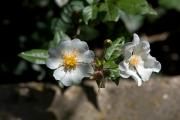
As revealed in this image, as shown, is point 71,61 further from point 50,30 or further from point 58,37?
point 50,30

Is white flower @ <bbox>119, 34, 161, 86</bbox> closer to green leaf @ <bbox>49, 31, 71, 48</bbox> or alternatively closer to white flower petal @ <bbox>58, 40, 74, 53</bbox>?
white flower petal @ <bbox>58, 40, 74, 53</bbox>

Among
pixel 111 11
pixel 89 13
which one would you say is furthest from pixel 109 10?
pixel 89 13

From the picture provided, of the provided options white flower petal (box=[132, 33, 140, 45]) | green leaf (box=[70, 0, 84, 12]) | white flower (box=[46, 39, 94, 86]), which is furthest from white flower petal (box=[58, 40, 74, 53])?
green leaf (box=[70, 0, 84, 12])

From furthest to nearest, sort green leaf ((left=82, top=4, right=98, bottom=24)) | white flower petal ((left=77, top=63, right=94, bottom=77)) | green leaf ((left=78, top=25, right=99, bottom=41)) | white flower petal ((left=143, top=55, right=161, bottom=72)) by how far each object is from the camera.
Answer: green leaf ((left=78, top=25, right=99, bottom=41))
green leaf ((left=82, top=4, right=98, bottom=24))
white flower petal ((left=143, top=55, right=161, bottom=72))
white flower petal ((left=77, top=63, right=94, bottom=77))

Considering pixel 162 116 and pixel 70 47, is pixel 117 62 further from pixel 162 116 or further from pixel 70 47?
pixel 162 116

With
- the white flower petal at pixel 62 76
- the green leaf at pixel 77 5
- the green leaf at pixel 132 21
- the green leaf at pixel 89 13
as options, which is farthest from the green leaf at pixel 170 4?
the white flower petal at pixel 62 76

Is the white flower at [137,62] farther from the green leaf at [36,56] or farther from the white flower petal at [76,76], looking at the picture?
the green leaf at [36,56]

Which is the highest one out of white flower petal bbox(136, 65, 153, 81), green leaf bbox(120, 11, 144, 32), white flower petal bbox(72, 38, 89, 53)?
white flower petal bbox(72, 38, 89, 53)
